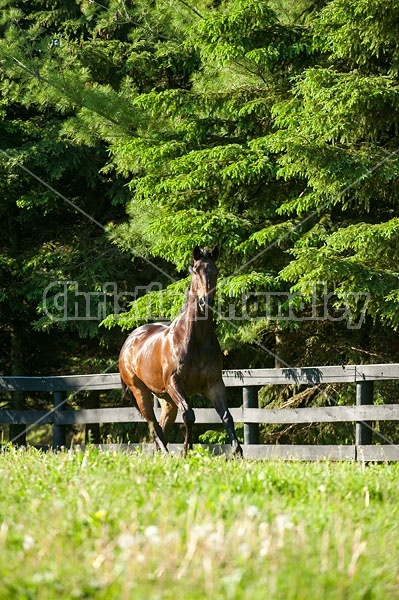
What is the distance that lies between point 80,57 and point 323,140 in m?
7.52

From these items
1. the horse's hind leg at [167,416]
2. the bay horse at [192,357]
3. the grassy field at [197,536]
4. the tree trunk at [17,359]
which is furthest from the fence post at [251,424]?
the tree trunk at [17,359]

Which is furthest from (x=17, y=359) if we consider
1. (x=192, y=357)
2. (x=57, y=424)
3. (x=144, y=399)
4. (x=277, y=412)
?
(x=192, y=357)

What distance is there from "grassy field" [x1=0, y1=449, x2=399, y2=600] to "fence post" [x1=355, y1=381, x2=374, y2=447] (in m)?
4.20

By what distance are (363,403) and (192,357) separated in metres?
2.23

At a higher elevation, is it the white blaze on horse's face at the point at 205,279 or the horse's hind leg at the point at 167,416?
the white blaze on horse's face at the point at 205,279

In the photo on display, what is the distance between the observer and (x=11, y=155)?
16.7m

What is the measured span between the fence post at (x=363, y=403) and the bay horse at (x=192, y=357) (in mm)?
1785

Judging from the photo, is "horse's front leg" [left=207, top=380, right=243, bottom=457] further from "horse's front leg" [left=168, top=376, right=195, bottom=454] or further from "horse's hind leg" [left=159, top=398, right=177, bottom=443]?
"horse's hind leg" [left=159, top=398, right=177, bottom=443]

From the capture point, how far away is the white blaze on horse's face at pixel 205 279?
27.5 ft

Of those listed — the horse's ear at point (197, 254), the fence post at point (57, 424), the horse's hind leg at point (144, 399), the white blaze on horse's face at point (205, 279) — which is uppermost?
the horse's ear at point (197, 254)

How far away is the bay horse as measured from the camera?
8500 millimetres

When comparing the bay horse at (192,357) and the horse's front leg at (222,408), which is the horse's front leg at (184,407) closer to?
the bay horse at (192,357)

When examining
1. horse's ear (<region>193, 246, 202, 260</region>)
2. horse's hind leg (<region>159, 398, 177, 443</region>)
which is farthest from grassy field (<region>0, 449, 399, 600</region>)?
horse's hind leg (<region>159, 398, 177, 443</region>)

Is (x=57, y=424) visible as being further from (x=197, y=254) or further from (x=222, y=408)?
(x=197, y=254)
